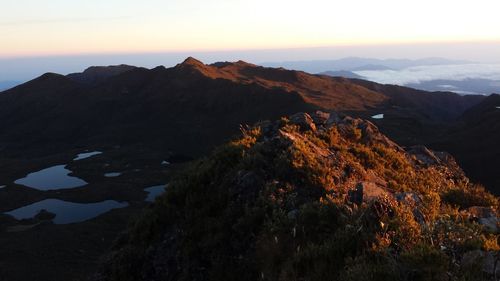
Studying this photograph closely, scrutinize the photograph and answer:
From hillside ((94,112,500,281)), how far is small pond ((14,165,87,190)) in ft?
225

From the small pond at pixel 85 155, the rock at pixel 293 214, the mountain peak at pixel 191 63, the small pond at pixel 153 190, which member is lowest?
the small pond at pixel 85 155

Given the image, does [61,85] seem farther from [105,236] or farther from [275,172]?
[275,172]

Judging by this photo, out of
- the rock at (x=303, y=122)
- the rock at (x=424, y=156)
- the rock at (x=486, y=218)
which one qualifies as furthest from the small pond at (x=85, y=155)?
the rock at (x=486, y=218)

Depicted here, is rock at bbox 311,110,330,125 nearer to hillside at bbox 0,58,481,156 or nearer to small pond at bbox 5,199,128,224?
small pond at bbox 5,199,128,224

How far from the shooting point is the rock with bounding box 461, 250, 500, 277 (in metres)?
7.61

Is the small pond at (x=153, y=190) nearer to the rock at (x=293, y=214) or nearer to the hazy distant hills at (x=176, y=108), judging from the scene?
the hazy distant hills at (x=176, y=108)

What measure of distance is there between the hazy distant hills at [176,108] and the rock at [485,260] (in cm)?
8528

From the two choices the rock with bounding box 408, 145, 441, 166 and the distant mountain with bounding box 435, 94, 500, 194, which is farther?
the distant mountain with bounding box 435, 94, 500, 194

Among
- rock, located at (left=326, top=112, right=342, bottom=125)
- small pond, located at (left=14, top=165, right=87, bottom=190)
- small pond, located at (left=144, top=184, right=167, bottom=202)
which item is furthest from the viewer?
small pond, located at (left=14, top=165, right=87, bottom=190)

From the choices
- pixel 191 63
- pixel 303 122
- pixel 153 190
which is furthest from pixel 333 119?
pixel 191 63

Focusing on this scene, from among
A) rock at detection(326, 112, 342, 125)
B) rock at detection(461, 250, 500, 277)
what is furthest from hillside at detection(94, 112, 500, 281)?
rock at detection(326, 112, 342, 125)

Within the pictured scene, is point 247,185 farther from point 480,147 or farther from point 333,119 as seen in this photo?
point 480,147

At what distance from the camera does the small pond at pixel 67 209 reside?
59438 millimetres

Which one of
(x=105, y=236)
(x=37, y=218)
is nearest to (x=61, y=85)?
(x=37, y=218)
